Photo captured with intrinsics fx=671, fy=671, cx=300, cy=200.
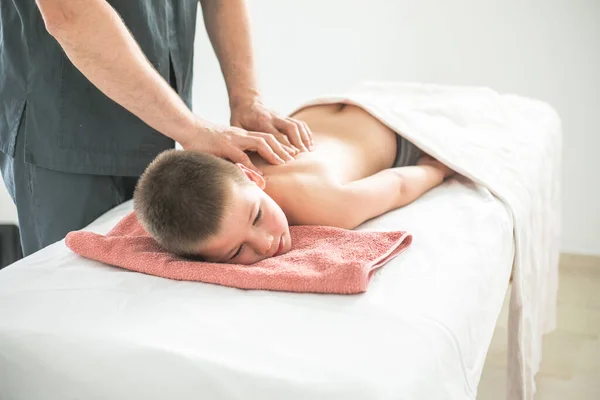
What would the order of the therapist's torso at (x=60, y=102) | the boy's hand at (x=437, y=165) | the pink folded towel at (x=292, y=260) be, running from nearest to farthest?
1. the pink folded towel at (x=292, y=260)
2. the therapist's torso at (x=60, y=102)
3. the boy's hand at (x=437, y=165)

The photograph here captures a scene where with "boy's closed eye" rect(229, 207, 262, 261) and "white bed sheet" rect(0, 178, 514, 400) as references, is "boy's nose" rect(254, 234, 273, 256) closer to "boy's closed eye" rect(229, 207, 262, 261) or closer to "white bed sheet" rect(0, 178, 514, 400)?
"boy's closed eye" rect(229, 207, 262, 261)

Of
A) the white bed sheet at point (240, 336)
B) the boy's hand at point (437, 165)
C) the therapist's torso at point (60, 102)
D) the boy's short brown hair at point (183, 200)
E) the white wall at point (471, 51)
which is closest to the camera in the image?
the white bed sheet at point (240, 336)

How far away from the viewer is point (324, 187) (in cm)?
121

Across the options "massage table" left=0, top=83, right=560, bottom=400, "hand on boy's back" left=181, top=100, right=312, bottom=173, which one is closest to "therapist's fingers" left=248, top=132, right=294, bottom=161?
"hand on boy's back" left=181, top=100, right=312, bottom=173

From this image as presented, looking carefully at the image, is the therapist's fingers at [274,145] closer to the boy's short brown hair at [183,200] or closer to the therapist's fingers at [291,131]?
the therapist's fingers at [291,131]

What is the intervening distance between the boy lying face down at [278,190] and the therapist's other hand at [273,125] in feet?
0.10

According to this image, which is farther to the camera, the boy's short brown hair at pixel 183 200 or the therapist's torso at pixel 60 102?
the therapist's torso at pixel 60 102

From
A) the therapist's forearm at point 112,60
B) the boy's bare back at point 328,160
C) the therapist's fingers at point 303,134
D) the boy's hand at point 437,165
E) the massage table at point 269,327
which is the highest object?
the therapist's forearm at point 112,60

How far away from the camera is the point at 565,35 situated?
2.51m

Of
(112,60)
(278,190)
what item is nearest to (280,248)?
(278,190)

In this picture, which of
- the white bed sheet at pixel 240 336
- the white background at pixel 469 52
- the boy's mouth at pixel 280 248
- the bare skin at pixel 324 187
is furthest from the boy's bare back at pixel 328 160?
the white background at pixel 469 52

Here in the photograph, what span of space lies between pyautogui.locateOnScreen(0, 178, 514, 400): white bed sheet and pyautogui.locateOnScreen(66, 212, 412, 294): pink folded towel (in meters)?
0.02

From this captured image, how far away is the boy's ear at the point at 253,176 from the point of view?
3.88 feet

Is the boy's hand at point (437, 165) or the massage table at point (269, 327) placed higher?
the boy's hand at point (437, 165)
